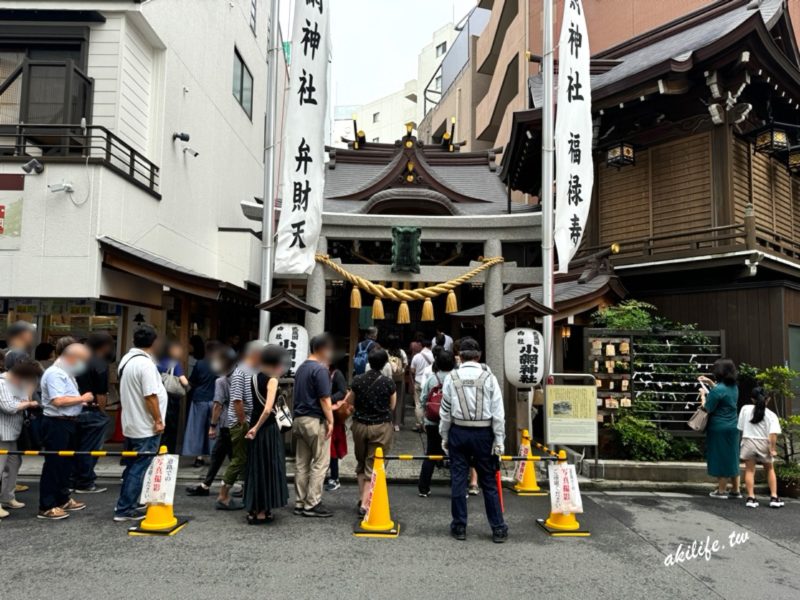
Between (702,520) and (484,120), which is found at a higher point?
(484,120)

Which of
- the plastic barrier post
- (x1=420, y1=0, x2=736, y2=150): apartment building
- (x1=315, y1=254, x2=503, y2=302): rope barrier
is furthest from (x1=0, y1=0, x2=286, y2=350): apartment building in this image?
(x1=420, y1=0, x2=736, y2=150): apartment building

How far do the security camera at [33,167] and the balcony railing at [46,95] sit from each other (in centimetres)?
129

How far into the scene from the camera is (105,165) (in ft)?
29.3

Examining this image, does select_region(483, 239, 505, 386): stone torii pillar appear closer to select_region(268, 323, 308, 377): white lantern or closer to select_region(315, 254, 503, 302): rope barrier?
select_region(315, 254, 503, 302): rope barrier

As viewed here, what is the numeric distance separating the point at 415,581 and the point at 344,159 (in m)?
15.1

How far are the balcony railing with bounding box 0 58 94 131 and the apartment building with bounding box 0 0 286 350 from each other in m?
0.02

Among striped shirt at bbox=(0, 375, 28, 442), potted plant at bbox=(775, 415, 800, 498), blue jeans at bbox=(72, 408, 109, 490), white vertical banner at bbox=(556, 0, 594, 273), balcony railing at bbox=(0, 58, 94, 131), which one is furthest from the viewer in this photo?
balcony railing at bbox=(0, 58, 94, 131)

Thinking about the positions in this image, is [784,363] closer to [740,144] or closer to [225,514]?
[740,144]

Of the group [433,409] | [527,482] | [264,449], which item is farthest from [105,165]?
[527,482]

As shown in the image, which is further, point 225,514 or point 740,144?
point 740,144

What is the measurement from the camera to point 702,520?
6.32 metres

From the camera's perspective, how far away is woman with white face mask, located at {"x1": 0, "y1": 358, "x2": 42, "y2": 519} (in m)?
5.78

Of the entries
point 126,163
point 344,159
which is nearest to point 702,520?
point 126,163

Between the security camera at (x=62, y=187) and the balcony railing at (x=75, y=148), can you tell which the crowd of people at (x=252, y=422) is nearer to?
the security camera at (x=62, y=187)
